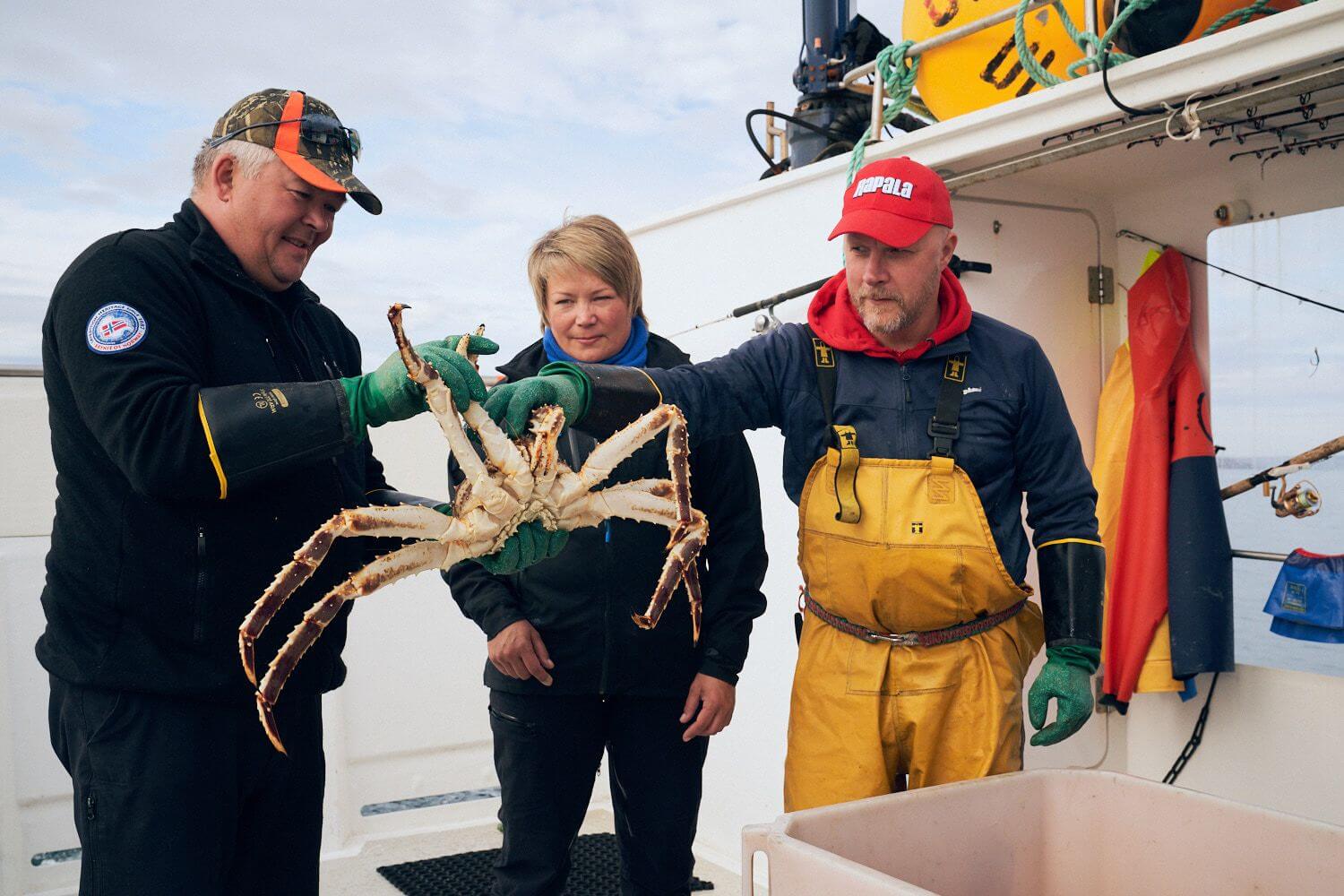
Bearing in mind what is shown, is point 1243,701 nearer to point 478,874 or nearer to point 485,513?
point 478,874

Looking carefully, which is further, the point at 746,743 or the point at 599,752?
the point at 746,743

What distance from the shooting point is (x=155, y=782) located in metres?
1.83

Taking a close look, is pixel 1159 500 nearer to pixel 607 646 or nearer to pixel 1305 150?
pixel 1305 150

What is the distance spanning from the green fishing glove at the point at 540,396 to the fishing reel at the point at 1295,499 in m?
2.33

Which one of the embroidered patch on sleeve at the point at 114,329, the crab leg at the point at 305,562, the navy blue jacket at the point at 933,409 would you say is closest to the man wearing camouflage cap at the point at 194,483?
the embroidered patch on sleeve at the point at 114,329

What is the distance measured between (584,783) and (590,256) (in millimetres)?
1133

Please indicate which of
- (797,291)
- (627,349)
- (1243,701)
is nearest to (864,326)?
(627,349)

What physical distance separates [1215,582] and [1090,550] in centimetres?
135

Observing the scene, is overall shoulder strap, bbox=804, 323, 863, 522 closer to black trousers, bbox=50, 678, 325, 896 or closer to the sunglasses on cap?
the sunglasses on cap

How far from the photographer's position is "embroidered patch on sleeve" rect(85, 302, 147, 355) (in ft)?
5.72

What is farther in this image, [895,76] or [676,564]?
[895,76]

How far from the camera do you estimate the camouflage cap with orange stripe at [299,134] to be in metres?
1.96

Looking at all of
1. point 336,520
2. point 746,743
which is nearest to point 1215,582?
point 746,743

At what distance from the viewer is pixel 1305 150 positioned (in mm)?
3191
